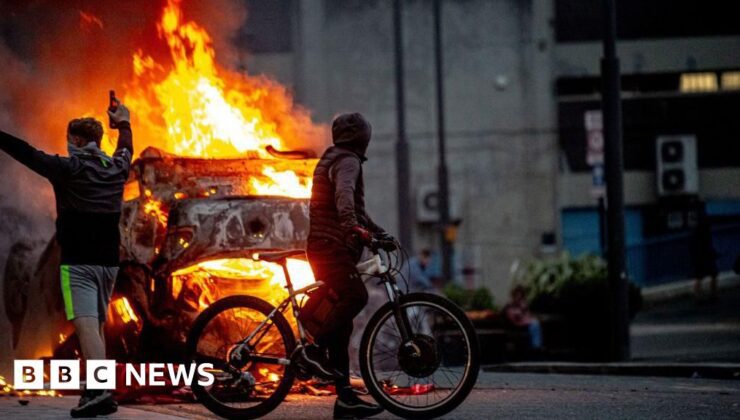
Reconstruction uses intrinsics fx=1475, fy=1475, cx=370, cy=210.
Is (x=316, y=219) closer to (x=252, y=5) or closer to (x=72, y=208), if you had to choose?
(x=72, y=208)

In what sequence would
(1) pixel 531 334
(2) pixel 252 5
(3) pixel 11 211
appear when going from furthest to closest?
(1) pixel 531 334
(2) pixel 252 5
(3) pixel 11 211

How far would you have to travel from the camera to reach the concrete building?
36.5 m

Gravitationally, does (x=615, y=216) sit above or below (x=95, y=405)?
above

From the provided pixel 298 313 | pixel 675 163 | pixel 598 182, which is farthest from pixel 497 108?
pixel 298 313

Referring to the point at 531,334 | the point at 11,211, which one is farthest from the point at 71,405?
the point at 531,334

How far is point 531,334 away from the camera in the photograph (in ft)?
54.4

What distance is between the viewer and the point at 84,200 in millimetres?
7711

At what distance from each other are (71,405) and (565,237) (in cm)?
2966

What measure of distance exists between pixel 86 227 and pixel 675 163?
31070 mm

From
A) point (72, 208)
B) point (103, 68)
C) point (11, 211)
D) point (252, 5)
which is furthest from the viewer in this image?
point (252, 5)

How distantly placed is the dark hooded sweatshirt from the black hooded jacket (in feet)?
3.51

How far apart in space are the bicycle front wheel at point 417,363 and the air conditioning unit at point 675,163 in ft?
98.7

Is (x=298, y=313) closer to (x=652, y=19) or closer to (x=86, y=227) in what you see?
(x=86, y=227)

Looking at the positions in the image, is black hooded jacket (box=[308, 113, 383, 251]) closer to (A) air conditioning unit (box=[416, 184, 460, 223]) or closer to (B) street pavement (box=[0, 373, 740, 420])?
(B) street pavement (box=[0, 373, 740, 420])
